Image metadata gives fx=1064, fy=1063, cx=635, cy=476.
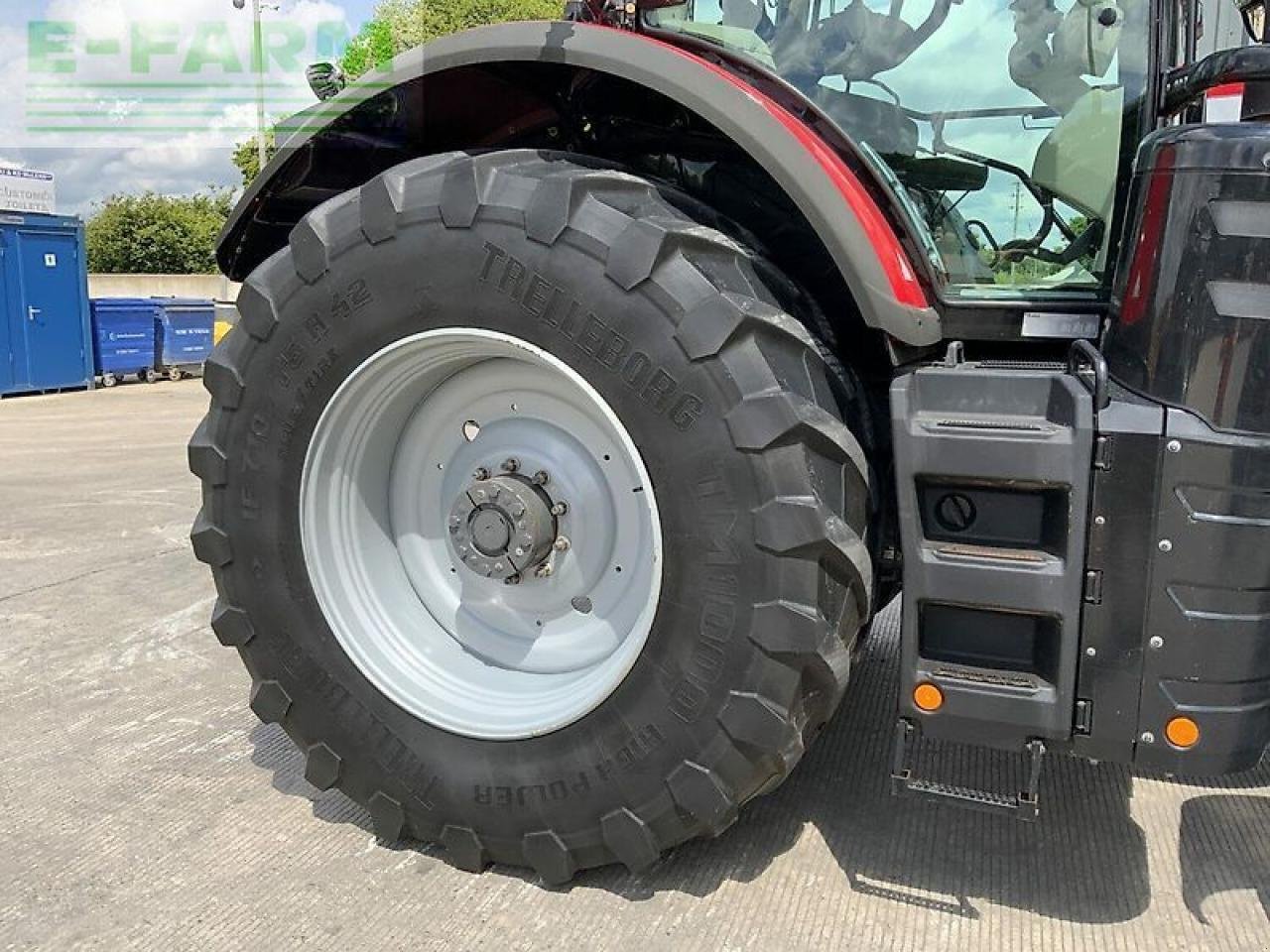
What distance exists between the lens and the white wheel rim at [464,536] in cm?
230

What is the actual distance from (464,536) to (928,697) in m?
1.03

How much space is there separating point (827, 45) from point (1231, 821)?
202 centimetres

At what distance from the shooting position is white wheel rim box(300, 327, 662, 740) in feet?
7.55

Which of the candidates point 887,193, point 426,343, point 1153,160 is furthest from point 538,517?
→ point 1153,160

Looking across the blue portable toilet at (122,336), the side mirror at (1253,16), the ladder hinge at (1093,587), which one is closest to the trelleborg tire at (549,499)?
the ladder hinge at (1093,587)

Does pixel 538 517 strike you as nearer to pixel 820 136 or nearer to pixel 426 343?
pixel 426 343

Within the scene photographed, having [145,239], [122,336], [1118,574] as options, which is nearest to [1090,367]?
[1118,574]

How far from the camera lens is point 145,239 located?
28562 mm

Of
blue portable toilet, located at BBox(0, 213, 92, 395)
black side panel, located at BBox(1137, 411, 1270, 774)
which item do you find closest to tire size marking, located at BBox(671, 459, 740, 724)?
black side panel, located at BBox(1137, 411, 1270, 774)

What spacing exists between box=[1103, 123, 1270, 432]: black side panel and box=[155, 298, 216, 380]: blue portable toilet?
48.8 ft

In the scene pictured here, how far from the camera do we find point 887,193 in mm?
2133

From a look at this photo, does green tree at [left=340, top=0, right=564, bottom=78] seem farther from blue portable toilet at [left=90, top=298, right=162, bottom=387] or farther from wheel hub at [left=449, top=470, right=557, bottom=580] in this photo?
wheel hub at [left=449, top=470, right=557, bottom=580]

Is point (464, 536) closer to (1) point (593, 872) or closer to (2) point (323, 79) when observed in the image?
(1) point (593, 872)

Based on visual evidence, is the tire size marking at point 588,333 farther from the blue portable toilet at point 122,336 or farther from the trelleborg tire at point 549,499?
the blue portable toilet at point 122,336
